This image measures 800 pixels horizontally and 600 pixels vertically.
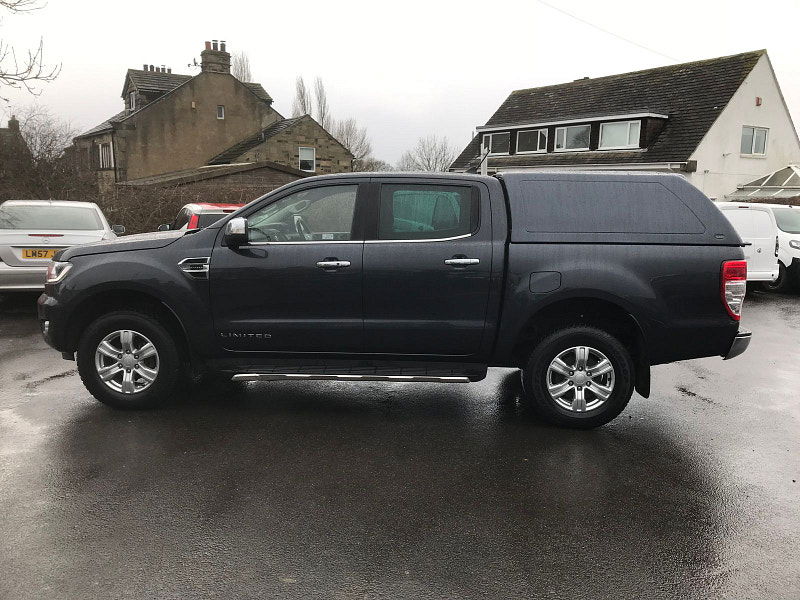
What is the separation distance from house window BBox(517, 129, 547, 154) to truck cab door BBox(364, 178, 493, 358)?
29.7 meters

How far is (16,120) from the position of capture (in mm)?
17281

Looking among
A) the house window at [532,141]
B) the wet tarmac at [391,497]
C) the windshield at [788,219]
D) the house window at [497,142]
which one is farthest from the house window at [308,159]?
the wet tarmac at [391,497]

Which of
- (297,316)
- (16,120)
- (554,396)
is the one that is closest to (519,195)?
(554,396)

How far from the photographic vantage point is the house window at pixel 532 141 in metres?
33.4

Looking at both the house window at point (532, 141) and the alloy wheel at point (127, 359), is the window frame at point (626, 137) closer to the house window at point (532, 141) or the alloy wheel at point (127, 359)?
the house window at point (532, 141)

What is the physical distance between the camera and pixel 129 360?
530cm

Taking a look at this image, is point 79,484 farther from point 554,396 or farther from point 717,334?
point 717,334

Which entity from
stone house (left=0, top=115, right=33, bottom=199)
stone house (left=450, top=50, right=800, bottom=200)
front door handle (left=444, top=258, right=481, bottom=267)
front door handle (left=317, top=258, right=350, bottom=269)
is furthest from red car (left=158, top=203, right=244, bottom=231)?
stone house (left=450, top=50, right=800, bottom=200)

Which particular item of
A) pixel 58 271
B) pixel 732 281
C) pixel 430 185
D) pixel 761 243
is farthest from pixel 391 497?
pixel 761 243

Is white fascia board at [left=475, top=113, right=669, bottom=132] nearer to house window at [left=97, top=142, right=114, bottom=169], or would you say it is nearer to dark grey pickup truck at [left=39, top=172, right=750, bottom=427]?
house window at [left=97, top=142, right=114, bottom=169]

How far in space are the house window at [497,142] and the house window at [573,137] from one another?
3.28 m

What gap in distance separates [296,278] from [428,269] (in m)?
1.05

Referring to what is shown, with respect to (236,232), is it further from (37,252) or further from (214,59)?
(214,59)

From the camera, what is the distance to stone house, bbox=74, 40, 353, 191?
Answer: 32.1 m
